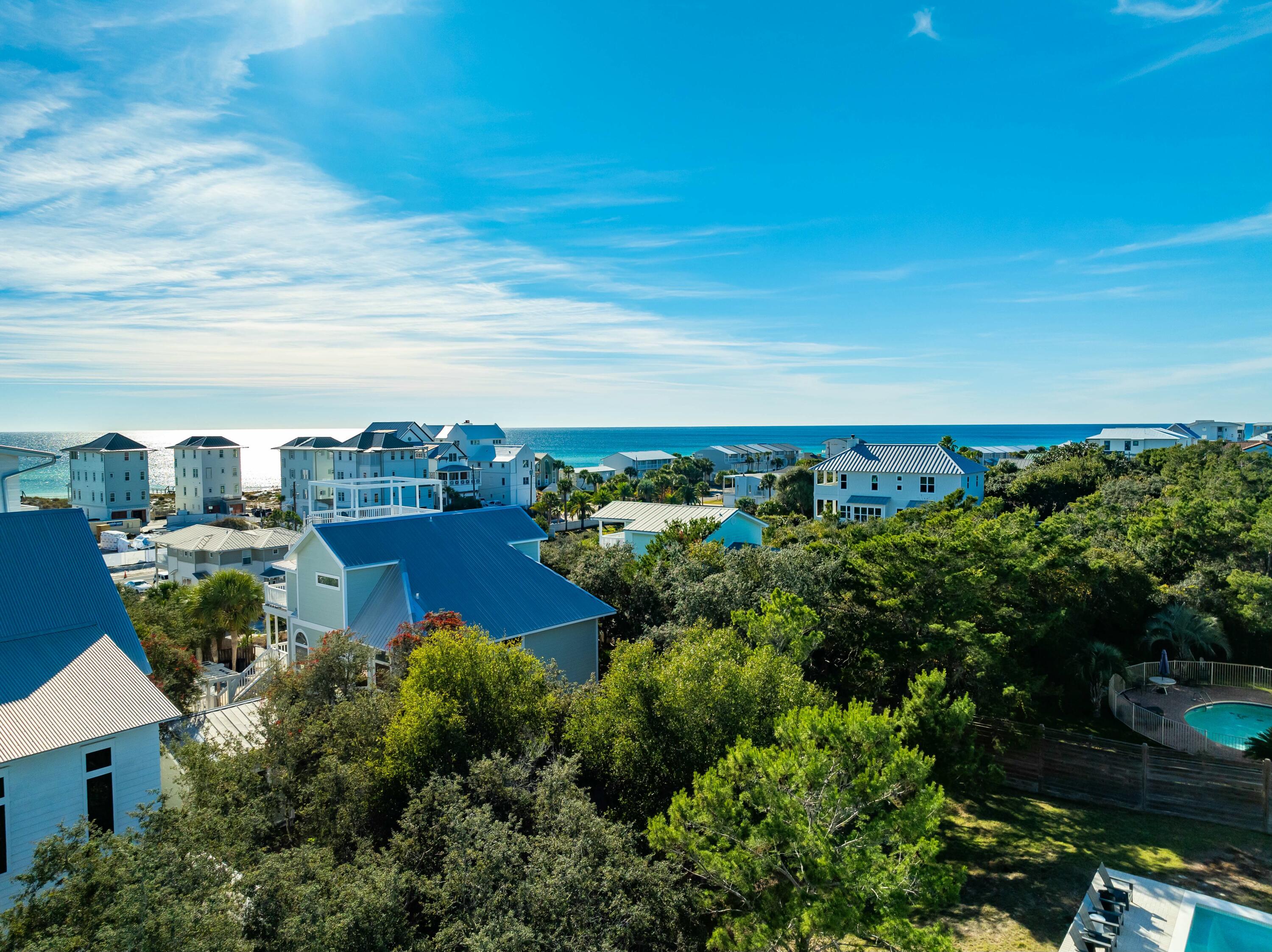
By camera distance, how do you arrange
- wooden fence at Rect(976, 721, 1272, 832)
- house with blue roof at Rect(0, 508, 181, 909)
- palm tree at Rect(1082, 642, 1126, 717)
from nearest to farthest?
house with blue roof at Rect(0, 508, 181, 909)
wooden fence at Rect(976, 721, 1272, 832)
palm tree at Rect(1082, 642, 1126, 717)

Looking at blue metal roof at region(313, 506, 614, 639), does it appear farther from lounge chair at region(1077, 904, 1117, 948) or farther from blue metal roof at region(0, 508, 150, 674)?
lounge chair at region(1077, 904, 1117, 948)

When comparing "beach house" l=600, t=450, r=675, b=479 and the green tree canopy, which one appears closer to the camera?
the green tree canopy

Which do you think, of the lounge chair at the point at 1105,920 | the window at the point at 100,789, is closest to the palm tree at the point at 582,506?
the window at the point at 100,789

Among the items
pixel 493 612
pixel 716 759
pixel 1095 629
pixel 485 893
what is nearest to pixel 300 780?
pixel 485 893

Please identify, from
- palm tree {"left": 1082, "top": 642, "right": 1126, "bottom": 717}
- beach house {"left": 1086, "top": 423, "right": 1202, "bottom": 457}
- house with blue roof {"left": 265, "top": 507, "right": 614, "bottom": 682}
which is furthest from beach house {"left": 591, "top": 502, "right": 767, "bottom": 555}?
beach house {"left": 1086, "top": 423, "right": 1202, "bottom": 457}

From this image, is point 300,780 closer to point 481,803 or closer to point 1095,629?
point 481,803

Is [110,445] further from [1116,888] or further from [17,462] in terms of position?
[1116,888]
